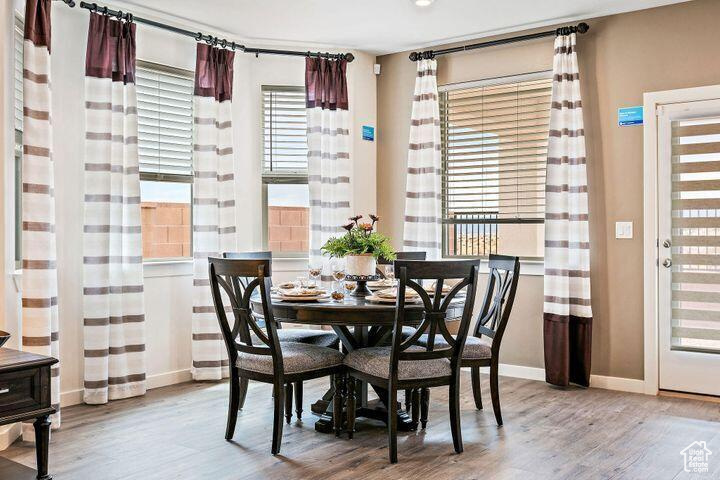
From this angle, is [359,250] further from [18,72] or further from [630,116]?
[630,116]

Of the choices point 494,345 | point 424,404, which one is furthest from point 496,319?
point 424,404

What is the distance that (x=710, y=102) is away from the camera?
4203 millimetres

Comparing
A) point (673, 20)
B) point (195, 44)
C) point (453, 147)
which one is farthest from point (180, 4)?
point (673, 20)

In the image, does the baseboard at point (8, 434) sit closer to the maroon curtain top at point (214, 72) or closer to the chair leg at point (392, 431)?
the chair leg at point (392, 431)

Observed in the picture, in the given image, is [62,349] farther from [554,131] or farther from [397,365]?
[554,131]

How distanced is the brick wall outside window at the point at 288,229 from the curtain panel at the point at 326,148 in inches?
7.2

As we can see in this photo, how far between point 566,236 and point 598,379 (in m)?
1.06

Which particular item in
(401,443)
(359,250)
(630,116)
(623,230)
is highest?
(630,116)

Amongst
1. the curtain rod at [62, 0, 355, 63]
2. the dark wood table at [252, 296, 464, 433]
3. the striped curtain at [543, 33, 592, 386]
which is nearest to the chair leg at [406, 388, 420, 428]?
the dark wood table at [252, 296, 464, 433]

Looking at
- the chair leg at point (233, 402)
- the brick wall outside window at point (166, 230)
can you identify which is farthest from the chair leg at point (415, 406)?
the brick wall outside window at point (166, 230)

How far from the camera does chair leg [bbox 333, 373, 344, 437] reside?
342cm

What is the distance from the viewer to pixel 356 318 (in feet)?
10.1

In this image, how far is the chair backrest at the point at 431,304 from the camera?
3.01 metres

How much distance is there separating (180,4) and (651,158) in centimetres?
342
